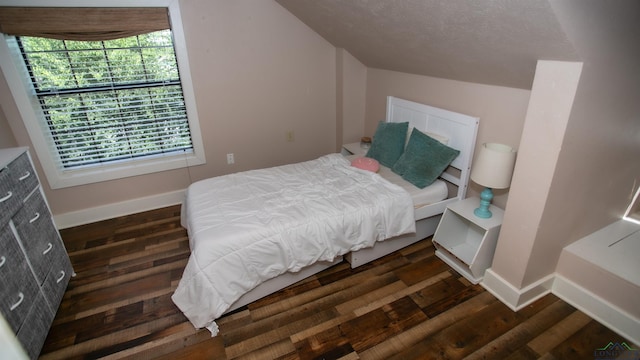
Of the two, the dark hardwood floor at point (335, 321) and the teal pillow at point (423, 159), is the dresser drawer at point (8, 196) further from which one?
the teal pillow at point (423, 159)

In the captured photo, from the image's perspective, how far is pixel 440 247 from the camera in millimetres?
2486

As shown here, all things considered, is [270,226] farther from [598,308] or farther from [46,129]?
[46,129]

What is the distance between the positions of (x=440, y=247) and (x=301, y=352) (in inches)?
52.1

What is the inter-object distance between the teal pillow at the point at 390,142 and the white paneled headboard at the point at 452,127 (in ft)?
0.44

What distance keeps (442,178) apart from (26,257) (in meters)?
2.95

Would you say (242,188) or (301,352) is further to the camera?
(242,188)

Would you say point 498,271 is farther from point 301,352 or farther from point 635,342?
point 301,352

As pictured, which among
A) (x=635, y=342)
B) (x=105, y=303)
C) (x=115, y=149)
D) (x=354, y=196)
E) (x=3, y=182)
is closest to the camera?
(x=3, y=182)

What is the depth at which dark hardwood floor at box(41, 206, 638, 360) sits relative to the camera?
180 cm

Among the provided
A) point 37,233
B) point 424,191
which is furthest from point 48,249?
point 424,191

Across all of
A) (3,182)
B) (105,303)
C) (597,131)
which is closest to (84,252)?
(105,303)

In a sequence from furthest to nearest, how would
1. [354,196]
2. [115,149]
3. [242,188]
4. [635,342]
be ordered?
[115,149], [242,188], [354,196], [635,342]

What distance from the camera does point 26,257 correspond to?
179 centimetres

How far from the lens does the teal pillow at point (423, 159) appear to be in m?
2.59
